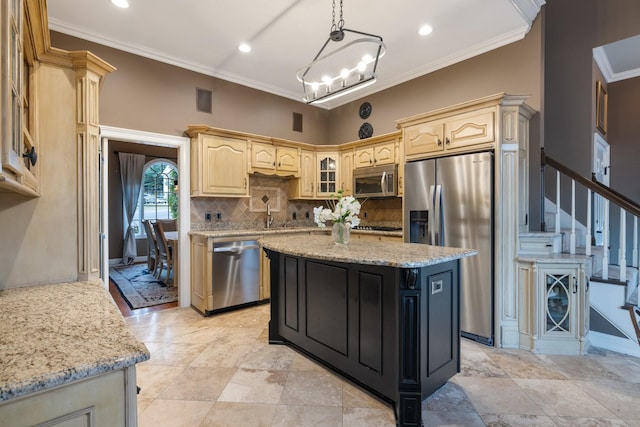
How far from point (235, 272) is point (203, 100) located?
232 cm

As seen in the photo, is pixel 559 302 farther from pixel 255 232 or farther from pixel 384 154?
pixel 255 232

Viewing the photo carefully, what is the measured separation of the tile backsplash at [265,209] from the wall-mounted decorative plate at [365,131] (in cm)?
105

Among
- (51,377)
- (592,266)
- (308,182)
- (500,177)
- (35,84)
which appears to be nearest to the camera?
(51,377)

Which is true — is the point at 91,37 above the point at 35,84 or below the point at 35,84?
above

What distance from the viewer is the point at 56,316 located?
3.80ft

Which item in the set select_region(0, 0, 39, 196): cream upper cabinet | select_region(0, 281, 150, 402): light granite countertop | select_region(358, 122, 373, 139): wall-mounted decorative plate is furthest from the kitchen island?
select_region(358, 122, 373, 139): wall-mounted decorative plate

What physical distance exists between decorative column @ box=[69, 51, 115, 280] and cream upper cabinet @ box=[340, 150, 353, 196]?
3.49 meters

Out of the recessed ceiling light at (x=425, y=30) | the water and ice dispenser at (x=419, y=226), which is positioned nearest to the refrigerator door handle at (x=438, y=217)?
the water and ice dispenser at (x=419, y=226)

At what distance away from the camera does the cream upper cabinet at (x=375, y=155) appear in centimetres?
425

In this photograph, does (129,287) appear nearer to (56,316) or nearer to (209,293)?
(209,293)

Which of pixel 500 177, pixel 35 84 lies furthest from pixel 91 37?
pixel 500 177

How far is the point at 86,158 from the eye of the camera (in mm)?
1764

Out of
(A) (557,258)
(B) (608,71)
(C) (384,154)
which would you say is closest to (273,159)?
(C) (384,154)

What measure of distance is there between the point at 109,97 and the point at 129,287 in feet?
9.93
